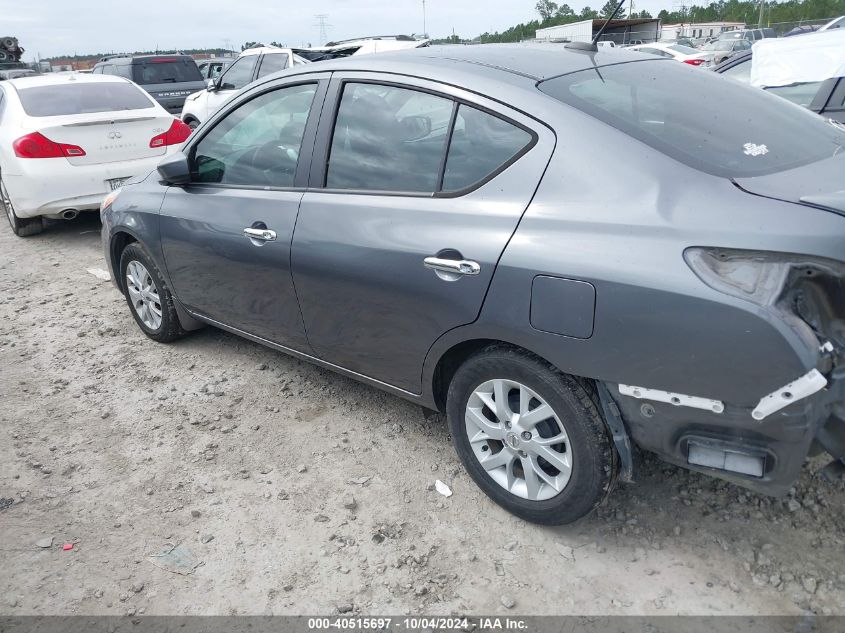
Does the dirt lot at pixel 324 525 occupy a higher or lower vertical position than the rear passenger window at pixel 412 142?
lower

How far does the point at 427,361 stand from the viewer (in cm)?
276

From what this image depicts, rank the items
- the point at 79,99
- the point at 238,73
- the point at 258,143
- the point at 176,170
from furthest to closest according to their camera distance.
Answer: the point at 238,73 → the point at 79,99 → the point at 176,170 → the point at 258,143

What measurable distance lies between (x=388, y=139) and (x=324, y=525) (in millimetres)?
1647

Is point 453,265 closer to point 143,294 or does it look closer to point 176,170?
point 176,170

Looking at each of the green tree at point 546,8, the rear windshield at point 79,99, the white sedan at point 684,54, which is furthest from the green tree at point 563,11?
the rear windshield at point 79,99

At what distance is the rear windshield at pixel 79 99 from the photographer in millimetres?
6836

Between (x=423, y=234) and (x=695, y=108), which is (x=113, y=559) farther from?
(x=695, y=108)

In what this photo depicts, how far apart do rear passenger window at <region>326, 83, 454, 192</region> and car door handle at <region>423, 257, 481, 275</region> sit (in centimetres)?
32

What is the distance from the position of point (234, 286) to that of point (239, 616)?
173 centimetres

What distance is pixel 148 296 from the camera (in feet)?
14.4

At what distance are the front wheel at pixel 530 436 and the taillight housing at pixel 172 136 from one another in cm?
563

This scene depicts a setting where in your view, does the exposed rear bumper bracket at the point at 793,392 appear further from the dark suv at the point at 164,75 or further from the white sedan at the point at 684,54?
the white sedan at the point at 684,54

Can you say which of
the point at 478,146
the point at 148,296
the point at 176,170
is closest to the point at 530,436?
the point at 478,146

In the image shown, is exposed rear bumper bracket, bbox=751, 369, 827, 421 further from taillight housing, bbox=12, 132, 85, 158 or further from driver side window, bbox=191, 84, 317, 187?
taillight housing, bbox=12, 132, 85, 158
